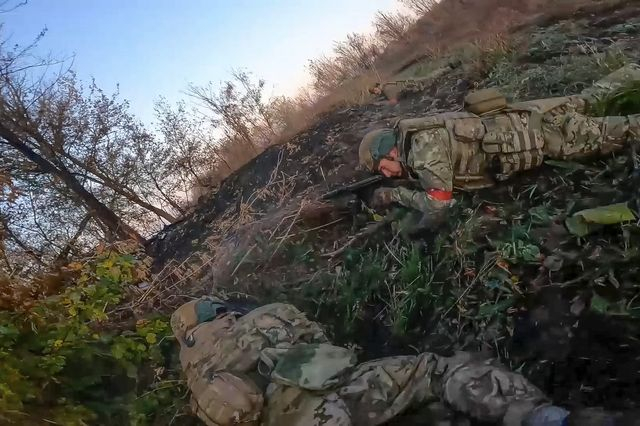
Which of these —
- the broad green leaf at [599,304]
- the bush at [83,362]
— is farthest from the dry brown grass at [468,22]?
the bush at [83,362]

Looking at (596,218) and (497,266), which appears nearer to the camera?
(596,218)

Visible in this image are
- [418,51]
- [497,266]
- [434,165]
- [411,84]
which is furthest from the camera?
[418,51]

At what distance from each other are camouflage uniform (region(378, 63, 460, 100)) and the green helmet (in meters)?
4.00

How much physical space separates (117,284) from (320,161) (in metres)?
3.30

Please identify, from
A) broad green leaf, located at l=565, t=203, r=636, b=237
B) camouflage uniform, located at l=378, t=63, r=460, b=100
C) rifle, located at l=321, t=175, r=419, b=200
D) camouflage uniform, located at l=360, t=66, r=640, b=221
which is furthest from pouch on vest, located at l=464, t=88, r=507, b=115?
camouflage uniform, located at l=378, t=63, r=460, b=100

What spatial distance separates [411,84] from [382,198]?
13.1 feet

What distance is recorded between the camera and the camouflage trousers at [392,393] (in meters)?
2.69

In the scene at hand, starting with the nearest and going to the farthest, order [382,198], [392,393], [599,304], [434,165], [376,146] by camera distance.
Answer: [392,393]
[599,304]
[434,165]
[376,146]
[382,198]

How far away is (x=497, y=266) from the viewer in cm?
363

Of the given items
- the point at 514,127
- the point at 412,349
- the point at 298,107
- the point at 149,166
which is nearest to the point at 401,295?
the point at 412,349

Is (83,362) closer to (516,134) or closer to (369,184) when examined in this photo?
(369,184)

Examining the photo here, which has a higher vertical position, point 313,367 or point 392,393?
point 313,367

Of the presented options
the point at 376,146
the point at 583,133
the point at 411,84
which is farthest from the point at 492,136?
the point at 411,84

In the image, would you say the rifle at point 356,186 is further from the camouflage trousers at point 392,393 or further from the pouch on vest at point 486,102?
the camouflage trousers at point 392,393
